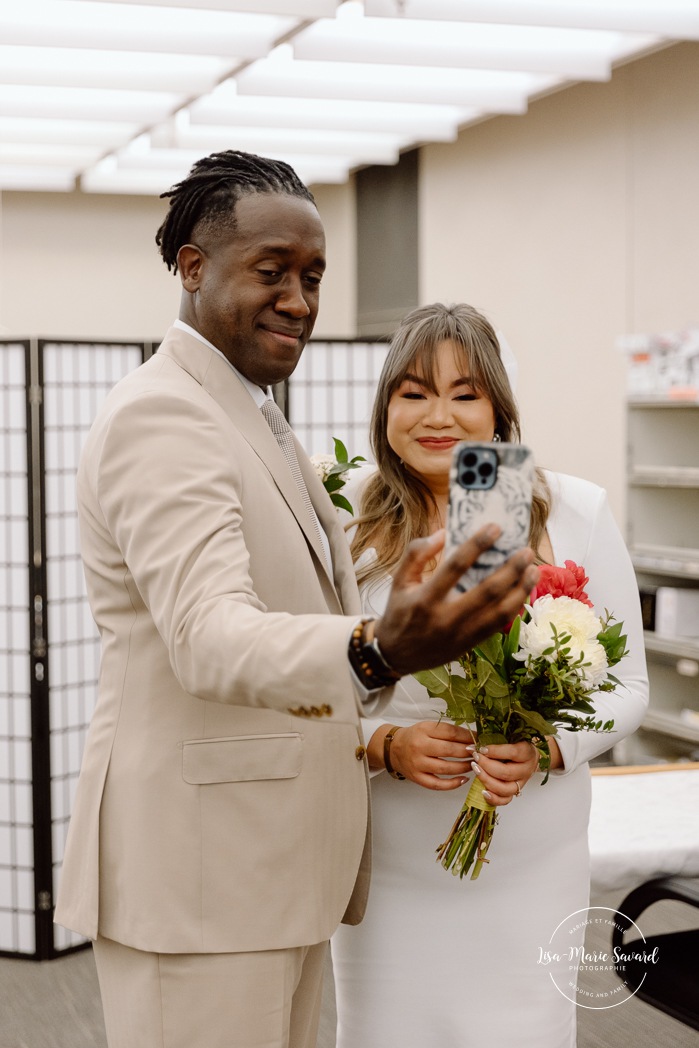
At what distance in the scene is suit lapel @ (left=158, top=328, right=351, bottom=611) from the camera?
1.41 meters

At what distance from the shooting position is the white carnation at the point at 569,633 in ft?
5.04

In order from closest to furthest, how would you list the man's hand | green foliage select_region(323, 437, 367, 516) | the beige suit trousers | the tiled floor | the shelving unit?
the man's hand, the beige suit trousers, green foliage select_region(323, 437, 367, 516), the tiled floor, the shelving unit

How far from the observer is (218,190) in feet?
4.71

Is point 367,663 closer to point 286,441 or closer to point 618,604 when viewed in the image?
point 286,441

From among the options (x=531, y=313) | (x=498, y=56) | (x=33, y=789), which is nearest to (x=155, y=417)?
(x=33, y=789)

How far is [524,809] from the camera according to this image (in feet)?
6.20

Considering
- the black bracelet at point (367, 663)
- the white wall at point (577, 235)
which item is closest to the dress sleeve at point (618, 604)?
the black bracelet at point (367, 663)

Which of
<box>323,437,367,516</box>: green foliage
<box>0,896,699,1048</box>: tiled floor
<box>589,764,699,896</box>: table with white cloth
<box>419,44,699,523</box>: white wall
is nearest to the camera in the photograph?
<box>323,437,367,516</box>: green foliage

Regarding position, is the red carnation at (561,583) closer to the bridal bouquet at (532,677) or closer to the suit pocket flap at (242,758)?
the bridal bouquet at (532,677)

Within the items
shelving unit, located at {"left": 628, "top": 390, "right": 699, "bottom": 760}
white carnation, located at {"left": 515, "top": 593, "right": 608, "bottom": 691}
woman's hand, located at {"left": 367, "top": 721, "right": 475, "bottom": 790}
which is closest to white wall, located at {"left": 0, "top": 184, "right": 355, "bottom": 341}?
shelving unit, located at {"left": 628, "top": 390, "right": 699, "bottom": 760}

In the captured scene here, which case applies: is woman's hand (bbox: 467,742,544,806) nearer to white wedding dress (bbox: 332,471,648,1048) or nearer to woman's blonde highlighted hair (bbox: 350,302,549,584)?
white wedding dress (bbox: 332,471,648,1048)

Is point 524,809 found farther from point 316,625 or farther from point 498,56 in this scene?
point 498,56

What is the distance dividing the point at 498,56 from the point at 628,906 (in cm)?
393

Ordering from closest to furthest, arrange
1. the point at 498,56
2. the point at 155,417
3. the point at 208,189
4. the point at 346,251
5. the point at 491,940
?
the point at 155,417 < the point at 208,189 < the point at 491,940 < the point at 498,56 < the point at 346,251
